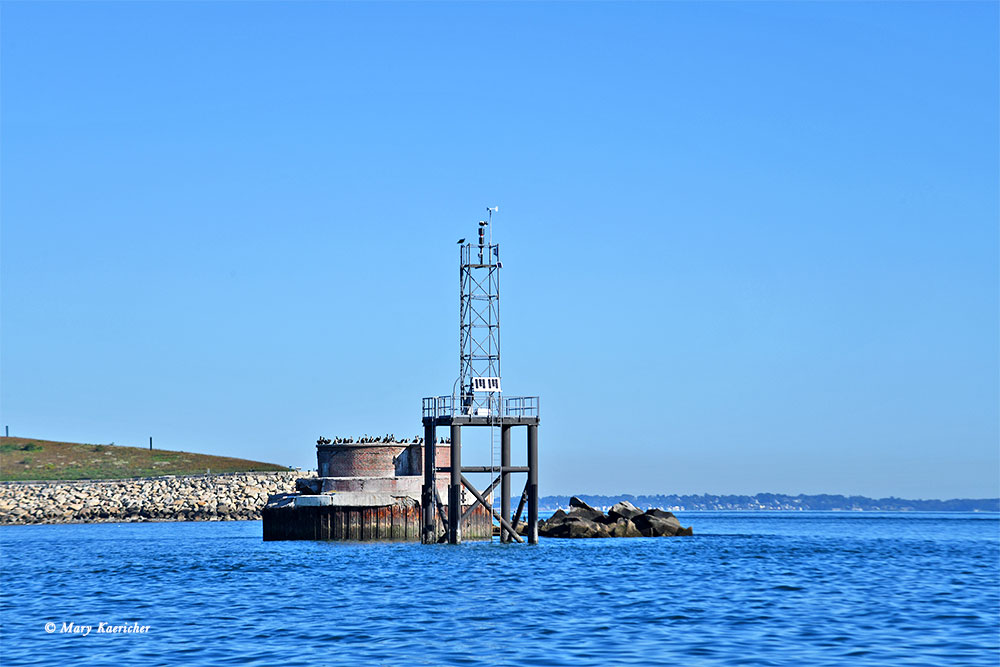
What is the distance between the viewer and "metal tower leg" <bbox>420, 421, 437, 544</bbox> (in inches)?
2240

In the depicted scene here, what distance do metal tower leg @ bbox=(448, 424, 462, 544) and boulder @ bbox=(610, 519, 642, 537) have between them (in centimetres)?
2026

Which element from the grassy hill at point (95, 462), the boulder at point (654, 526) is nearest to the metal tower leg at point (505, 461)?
the boulder at point (654, 526)

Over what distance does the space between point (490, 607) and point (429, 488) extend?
2364cm

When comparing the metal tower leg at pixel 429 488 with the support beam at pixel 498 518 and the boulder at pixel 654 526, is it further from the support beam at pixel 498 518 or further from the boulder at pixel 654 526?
the boulder at pixel 654 526

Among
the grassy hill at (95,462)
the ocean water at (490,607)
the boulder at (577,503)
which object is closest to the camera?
the ocean water at (490,607)

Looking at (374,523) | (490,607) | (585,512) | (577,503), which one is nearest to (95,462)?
(577,503)

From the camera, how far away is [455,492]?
55.3 meters

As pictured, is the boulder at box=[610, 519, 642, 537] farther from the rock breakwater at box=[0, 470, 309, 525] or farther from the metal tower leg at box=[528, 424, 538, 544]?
the rock breakwater at box=[0, 470, 309, 525]

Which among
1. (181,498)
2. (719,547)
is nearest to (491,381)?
(719,547)

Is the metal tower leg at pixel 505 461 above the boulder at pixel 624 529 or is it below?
above

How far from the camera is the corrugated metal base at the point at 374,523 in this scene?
59.3 meters

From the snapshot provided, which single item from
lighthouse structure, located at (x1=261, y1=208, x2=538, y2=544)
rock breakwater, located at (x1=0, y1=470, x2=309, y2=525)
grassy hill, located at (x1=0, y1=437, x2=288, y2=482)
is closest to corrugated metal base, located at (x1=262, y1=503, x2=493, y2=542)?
lighthouse structure, located at (x1=261, y1=208, x2=538, y2=544)

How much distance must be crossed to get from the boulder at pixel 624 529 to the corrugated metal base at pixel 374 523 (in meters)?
16.5

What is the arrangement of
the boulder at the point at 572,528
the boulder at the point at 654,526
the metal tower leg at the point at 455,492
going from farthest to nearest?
the boulder at the point at 654,526
the boulder at the point at 572,528
the metal tower leg at the point at 455,492
